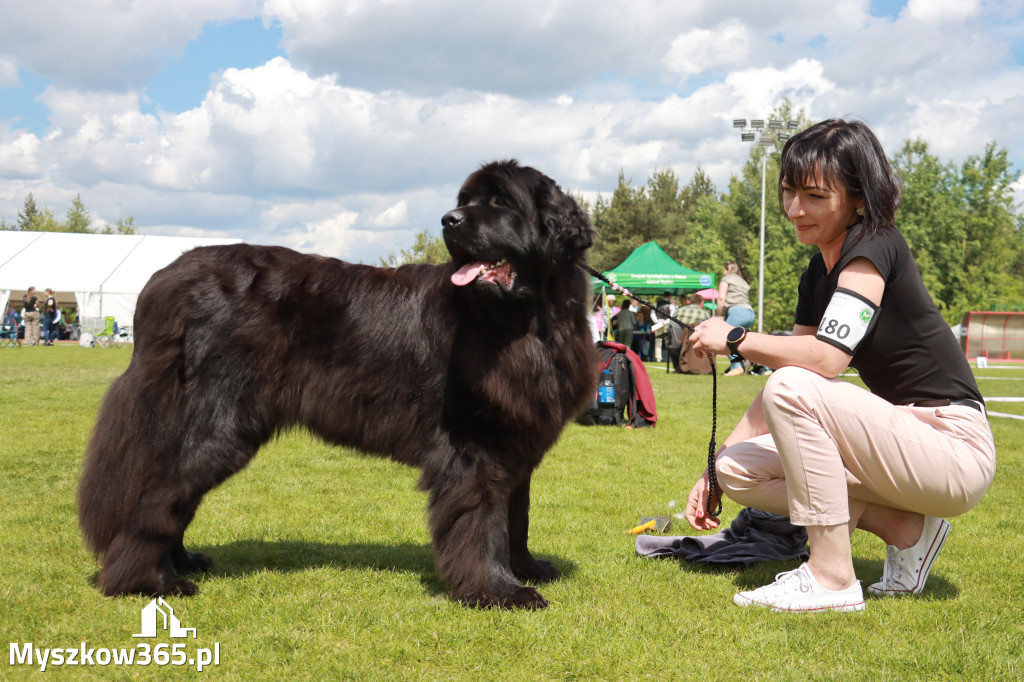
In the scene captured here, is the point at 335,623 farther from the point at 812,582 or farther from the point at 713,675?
the point at 812,582

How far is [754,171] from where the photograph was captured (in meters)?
49.5

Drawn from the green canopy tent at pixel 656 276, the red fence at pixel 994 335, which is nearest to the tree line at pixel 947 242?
the red fence at pixel 994 335

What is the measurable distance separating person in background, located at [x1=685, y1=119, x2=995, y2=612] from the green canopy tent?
18890mm

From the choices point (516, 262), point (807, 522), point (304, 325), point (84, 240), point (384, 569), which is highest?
point (84, 240)

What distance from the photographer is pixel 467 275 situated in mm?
2912

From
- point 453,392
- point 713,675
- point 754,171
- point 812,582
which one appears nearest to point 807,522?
point 812,582

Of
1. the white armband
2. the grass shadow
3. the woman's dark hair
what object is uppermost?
the woman's dark hair

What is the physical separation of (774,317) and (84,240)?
32.8m

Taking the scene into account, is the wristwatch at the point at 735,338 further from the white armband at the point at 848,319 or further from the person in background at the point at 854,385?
the white armband at the point at 848,319

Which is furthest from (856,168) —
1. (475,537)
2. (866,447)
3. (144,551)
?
(144,551)

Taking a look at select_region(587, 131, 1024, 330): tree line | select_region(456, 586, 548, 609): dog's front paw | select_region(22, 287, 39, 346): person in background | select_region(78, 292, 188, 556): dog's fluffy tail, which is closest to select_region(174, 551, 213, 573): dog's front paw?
select_region(78, 292, 188, 556): dog's fluffy tail

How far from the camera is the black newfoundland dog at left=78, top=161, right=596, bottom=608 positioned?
2.99 m

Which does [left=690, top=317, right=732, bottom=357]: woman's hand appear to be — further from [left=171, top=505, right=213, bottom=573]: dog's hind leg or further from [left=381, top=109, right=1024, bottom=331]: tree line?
[left=381, top=109, right=1024, bottom=331]: tree line

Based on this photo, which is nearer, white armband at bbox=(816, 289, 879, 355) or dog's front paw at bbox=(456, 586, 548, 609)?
white armband at bbox=(816, 289, 879, 355)
